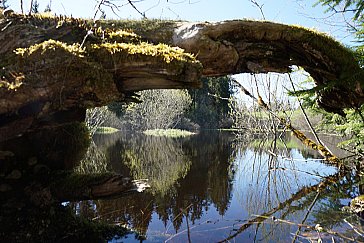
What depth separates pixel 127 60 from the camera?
2.69m

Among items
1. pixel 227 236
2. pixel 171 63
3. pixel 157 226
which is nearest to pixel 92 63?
pixel 171 63

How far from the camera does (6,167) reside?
3.44 m

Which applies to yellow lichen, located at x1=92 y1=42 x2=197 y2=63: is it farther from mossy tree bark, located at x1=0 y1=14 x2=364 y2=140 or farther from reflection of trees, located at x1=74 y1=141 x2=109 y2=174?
reflection of trees, located at x1=74 y1=141 x2=109 y2=174

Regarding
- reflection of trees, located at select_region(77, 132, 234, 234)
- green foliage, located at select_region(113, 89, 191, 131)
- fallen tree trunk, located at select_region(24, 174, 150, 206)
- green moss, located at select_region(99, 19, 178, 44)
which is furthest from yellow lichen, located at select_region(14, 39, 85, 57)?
green foliage, located at select_region(113, 89, 191, 131)

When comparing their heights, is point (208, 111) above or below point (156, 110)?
above

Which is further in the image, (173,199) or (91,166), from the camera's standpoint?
(91,166)

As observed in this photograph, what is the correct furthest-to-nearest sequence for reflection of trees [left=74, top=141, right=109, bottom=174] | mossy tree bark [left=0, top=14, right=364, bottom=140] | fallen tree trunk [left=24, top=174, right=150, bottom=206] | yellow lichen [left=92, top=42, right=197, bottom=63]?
reflection of trees [left=74, top=141, right=109, bottom=174] → fallen tree trunk [left=24, top=174, right=150, bottom=206] → yellow lichen [left=92, top=42, right=197, bottom=63] → mossy tree bark [left=0, top=14, right=364, bottom=140]

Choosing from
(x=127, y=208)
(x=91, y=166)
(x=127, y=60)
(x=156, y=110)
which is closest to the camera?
(x=127, y=60)

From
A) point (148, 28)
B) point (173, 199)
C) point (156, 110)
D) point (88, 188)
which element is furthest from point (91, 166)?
point (156, 110)

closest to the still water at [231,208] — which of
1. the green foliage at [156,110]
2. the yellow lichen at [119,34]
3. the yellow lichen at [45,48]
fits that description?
the yellow lichen at [45,48]

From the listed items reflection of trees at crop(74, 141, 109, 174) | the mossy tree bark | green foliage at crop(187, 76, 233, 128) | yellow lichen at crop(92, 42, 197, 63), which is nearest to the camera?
the mossy tree bark

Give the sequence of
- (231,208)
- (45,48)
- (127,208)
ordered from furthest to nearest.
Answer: (231,208)
(127,208)
(45,48)

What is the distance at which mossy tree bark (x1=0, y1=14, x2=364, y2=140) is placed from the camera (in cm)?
253

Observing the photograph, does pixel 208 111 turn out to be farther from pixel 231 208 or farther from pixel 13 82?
pixel 13 82
